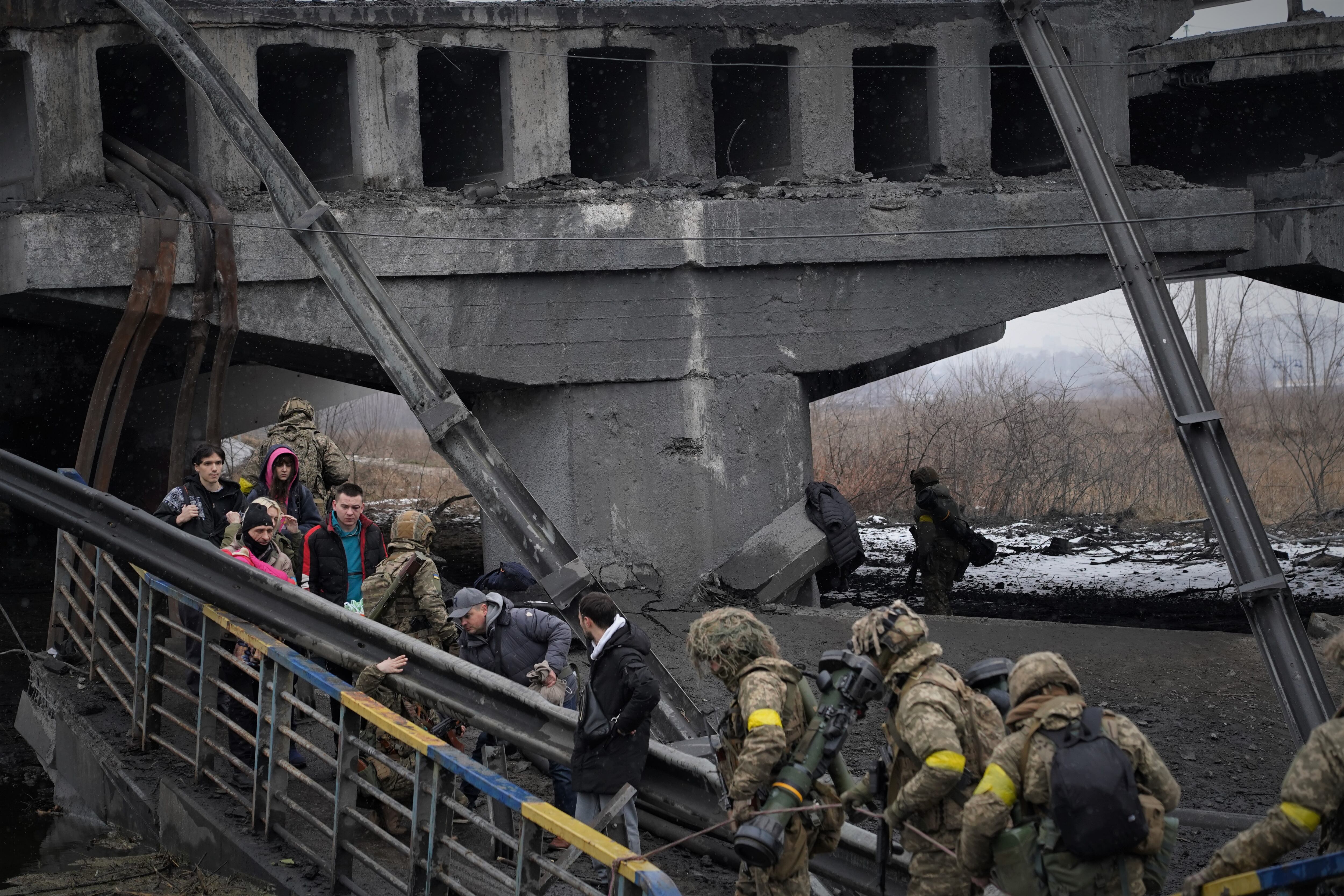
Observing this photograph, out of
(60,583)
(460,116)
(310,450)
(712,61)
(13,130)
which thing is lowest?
(60,583)

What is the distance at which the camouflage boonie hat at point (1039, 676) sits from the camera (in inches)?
140

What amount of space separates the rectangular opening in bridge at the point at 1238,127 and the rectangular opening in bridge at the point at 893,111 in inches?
115

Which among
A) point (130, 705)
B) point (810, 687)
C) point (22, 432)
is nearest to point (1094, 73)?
point (810, 687)

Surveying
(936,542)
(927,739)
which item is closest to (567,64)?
(936,542)

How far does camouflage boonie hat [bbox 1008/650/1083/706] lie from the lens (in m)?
3.54

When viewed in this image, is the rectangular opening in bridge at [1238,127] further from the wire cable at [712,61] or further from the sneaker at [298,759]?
the sneaker at [298,759]

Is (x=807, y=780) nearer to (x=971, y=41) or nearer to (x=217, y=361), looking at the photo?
(x=217, y=361)

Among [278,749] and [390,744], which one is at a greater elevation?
[278,749]

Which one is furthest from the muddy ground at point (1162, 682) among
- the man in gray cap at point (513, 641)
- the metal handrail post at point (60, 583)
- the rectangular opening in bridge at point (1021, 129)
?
the rectangular opening in bridge at point (1021, 129)

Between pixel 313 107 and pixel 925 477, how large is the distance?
6.39 m

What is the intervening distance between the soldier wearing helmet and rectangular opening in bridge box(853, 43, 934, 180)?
801cm

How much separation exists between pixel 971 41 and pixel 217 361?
23.2 feet

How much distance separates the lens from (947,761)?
3.71m

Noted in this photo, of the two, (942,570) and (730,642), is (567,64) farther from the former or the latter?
(730,642)
